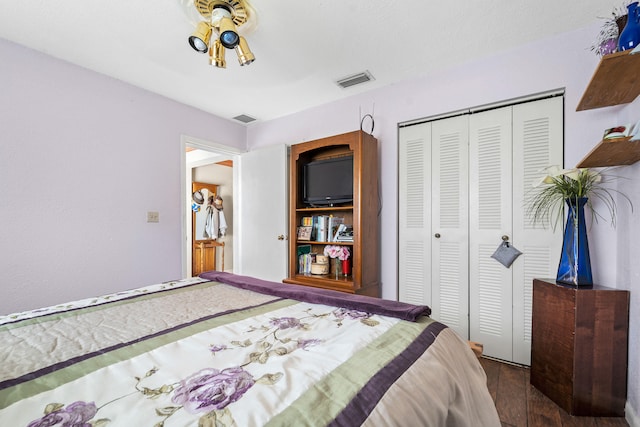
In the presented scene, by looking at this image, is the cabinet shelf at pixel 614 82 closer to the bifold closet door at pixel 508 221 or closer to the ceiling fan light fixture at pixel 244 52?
the bifold closet door at pixel 508 221

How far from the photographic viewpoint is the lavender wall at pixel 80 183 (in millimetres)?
2055

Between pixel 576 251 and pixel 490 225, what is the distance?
1.92 ft

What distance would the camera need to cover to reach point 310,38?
2.00 metres

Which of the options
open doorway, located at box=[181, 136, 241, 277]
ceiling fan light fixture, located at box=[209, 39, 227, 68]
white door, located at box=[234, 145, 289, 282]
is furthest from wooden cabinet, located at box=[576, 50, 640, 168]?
open doorway, located at box=[181, 136, 241, 277]

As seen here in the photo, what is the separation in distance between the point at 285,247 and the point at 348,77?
1.76m

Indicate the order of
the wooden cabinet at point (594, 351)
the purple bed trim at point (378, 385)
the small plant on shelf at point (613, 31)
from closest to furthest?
the purple bed trim at point (378, 385), the small plant on shelf at point (613, 31), the wooden cabinet at point (594, 351)

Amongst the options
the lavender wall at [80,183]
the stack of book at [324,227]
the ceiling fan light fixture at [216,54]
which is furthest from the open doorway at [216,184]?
the ceiling fan light fixture at [216,54]

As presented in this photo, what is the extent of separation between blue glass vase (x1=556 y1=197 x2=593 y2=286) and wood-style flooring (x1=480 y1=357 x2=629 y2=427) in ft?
2.37

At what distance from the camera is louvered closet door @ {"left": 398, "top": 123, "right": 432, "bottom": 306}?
Result: 2504 millimetres

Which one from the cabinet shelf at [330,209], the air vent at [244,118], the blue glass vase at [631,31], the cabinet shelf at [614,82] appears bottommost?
the cabinet shelf at [330,209]

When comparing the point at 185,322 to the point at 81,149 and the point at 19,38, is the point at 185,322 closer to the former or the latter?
the point at 81,149

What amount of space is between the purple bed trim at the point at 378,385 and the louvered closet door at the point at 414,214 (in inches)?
65.9

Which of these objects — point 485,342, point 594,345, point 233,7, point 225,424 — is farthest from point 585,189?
point 233,7

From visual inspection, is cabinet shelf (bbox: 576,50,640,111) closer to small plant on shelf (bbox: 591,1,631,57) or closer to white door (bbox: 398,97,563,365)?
small plant on shelf (bbox: 591,1,631,57)
